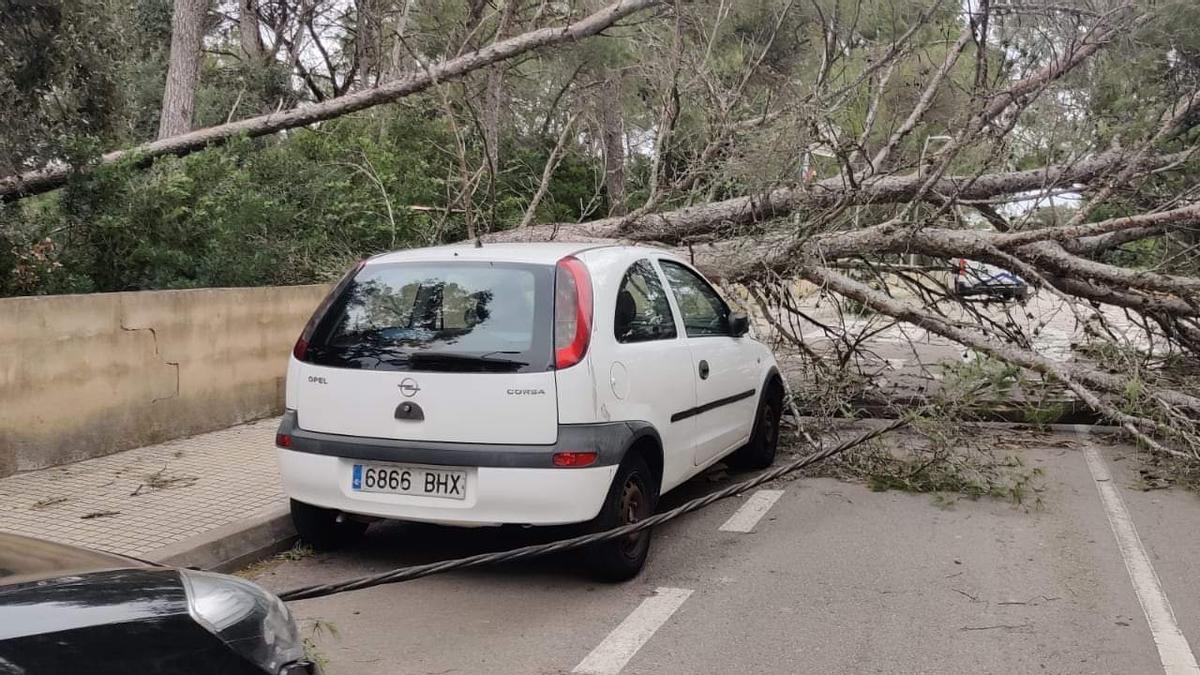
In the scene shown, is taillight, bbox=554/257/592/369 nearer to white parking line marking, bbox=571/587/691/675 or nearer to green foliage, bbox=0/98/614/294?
white parking line marking, bbox=571/587/691/675

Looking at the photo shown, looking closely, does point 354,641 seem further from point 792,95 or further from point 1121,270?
point 792,95

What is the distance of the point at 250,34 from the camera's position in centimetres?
2427

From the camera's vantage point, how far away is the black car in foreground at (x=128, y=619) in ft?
6.62

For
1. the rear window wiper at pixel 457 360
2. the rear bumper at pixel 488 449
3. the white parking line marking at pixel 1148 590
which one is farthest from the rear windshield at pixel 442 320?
the white parking line marking at pixel 1148 590

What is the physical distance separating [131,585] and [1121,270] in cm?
841

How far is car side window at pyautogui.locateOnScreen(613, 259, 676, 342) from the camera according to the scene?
204 inches

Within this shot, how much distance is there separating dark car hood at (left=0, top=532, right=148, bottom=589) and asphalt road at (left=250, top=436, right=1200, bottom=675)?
1615 mm

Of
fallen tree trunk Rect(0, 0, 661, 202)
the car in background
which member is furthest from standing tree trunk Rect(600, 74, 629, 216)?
the car in background

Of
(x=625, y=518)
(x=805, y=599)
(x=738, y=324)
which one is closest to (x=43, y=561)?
(x=625, y=518)

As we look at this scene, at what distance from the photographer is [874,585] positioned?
16.7 ft

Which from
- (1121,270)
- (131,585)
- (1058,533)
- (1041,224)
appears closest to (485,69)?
(1041,224)

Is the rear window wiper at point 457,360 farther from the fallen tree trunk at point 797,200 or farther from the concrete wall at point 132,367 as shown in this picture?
the fallen tree trunk at point 797,200

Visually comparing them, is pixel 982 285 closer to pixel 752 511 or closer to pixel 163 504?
pixel 752 511

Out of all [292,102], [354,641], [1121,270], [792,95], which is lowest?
[354,641]
